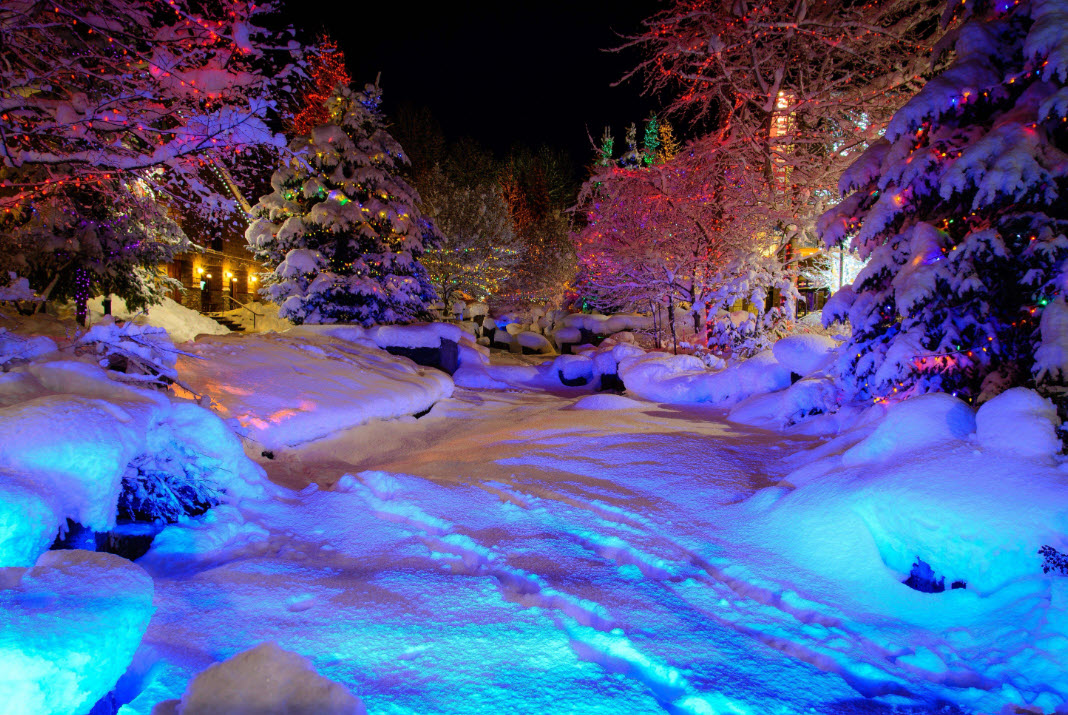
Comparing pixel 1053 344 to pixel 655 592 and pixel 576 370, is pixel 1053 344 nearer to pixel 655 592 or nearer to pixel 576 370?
pixel 655 592

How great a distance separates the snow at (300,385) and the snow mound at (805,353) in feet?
20.8

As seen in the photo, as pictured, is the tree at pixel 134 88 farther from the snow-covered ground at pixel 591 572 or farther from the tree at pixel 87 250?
the tree at pixel 87 250

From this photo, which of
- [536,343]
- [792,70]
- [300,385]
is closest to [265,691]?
[300,385]

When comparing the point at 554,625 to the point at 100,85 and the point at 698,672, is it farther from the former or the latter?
the point at 100,85

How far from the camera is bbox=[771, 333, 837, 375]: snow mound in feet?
29.0

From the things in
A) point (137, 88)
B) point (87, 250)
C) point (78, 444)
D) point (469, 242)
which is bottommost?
point (78, 444)

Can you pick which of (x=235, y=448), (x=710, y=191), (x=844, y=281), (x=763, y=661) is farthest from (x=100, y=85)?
(x=844, y=281)

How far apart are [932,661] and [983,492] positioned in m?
1.20

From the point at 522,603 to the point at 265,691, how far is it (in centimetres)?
159

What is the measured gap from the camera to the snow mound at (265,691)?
165 centimetres

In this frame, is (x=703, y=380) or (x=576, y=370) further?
(x=576, y=370)

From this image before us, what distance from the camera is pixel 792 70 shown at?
39.9 ft

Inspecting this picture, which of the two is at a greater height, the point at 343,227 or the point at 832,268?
the point at 343,227

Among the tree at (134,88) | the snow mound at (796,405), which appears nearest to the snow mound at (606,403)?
the snow mound at (796,405)
